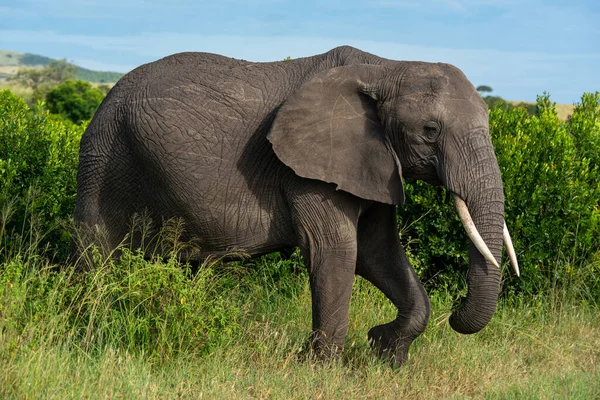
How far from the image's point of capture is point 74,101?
44000mm

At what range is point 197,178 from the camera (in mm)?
6066

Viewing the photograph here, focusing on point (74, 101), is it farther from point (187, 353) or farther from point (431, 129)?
point (431, 129)

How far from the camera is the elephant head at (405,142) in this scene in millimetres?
5398

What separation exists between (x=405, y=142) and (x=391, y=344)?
1695 millimetres

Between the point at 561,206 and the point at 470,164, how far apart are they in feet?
10.9

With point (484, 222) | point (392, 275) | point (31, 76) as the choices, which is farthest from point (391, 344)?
point (31, 76)

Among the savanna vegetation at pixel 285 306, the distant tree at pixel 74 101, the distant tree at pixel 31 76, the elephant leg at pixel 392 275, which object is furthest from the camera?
the distant tree at pixel 31 76

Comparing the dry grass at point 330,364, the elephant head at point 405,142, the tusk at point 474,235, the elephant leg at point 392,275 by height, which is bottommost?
the dry grass at point 330,364

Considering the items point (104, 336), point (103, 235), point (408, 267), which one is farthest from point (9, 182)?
point (408, 267)

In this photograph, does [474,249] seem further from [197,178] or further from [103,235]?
[103,235]

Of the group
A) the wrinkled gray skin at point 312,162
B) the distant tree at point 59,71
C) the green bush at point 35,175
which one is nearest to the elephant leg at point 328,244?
the wrinkled gray skin at point 312,162

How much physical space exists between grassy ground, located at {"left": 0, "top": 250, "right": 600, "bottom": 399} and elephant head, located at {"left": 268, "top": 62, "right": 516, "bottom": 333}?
71 centimetres

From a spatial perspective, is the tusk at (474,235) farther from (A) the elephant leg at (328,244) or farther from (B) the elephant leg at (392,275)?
(B) the elephant leg at (392,275)

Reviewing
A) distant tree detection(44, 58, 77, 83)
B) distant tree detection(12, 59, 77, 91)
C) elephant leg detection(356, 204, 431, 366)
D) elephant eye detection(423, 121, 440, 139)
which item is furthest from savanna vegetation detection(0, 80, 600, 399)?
distant tree detection(44, 58, 77, 83)
